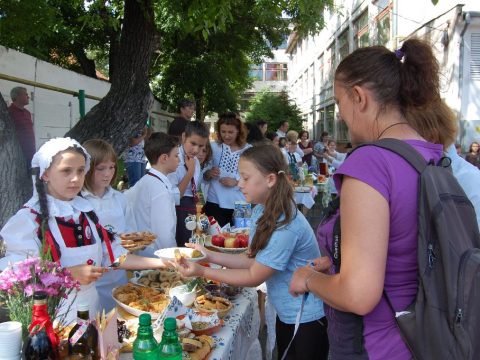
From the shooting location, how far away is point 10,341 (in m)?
1.18

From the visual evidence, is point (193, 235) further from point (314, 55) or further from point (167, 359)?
point (314, 55)

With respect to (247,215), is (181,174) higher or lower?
higher

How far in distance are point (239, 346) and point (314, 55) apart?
32.0m

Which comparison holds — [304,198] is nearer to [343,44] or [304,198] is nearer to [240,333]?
[240,333]

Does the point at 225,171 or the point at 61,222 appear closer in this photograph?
the point at 61,222

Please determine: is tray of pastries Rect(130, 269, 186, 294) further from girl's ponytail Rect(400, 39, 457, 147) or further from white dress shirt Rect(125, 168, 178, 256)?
girl's ponytail Rect(400, 39, 457, 147)

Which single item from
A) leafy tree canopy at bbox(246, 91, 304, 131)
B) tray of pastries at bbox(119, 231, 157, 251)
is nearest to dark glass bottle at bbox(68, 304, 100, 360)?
tray of pastries at bbox(119, 231, 157, 251)

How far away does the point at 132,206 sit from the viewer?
122 inches

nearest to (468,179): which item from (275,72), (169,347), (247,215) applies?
(169,347)

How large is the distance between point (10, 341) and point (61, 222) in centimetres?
91

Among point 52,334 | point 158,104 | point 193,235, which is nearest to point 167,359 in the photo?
point 52,334

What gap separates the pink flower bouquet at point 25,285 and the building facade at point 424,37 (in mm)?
1393

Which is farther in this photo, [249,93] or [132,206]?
[249,93]

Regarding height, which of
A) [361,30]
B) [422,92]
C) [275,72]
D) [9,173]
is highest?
[275,72]
